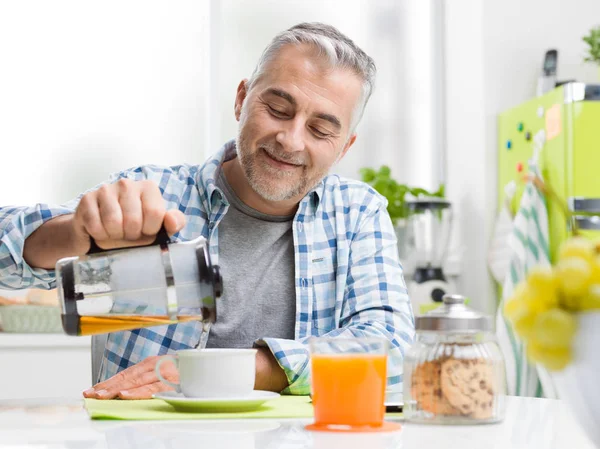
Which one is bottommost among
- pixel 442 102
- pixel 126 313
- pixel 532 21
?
pixel 126 313

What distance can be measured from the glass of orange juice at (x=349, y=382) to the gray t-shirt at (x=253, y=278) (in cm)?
75

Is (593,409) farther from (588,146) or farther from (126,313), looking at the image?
(588,146)

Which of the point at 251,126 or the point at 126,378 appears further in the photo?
the point at 251,126

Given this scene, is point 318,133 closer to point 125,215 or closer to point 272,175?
point 272,175

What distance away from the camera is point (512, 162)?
336 centimetres

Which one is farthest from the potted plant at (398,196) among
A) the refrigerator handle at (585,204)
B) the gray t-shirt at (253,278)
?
the gray t-shirt at (253,278)

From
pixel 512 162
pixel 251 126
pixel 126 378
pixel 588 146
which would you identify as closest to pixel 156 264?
→ pixel 126 378

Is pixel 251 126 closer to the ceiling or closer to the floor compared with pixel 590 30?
closer to the floor

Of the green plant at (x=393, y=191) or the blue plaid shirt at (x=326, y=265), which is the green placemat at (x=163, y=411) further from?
the green plant at (x=393, y=191)

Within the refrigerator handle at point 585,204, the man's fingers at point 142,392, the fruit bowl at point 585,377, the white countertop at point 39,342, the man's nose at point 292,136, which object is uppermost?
the man's nose at point 292,136

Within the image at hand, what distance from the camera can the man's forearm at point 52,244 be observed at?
1.34 m

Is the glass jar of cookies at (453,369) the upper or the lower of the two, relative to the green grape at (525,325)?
lower

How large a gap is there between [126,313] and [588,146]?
2.27 m

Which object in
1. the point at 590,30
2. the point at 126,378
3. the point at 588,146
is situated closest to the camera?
the point at 126,378
